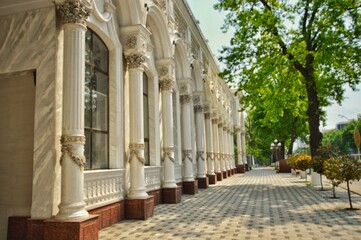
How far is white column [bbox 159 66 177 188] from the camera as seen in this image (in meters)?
12.0

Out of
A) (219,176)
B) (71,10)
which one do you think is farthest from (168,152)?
(219,176)

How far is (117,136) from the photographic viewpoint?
28.5 ft

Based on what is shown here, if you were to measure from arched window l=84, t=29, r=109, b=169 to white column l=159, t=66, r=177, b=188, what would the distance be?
147 inches

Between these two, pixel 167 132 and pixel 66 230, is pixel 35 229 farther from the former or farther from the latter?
pixel 167 132

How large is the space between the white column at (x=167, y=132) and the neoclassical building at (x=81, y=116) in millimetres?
39

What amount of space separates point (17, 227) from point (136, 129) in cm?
404

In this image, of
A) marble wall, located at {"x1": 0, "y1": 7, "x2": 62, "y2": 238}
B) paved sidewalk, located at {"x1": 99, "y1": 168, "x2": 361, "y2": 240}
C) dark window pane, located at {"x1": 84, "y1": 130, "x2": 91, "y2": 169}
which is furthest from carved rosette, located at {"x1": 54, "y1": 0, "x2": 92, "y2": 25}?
paved sidewalk, located at {"x1": 99, "y1": 168, "x2": 361, "y2": 240}

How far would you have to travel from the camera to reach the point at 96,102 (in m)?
8.30

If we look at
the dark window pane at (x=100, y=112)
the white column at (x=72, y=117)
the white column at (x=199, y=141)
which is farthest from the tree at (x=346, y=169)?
the white column at (x=199, y=141)

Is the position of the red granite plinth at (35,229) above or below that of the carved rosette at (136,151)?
below

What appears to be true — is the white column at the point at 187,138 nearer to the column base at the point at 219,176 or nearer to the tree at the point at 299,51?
the tree at the point at 299,51

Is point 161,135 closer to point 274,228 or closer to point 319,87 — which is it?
point 274,228

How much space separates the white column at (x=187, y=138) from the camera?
49.2ft

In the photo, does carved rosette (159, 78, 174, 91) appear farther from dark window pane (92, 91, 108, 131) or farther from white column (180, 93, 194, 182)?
dark window pane (92, 91, 108, 131)
